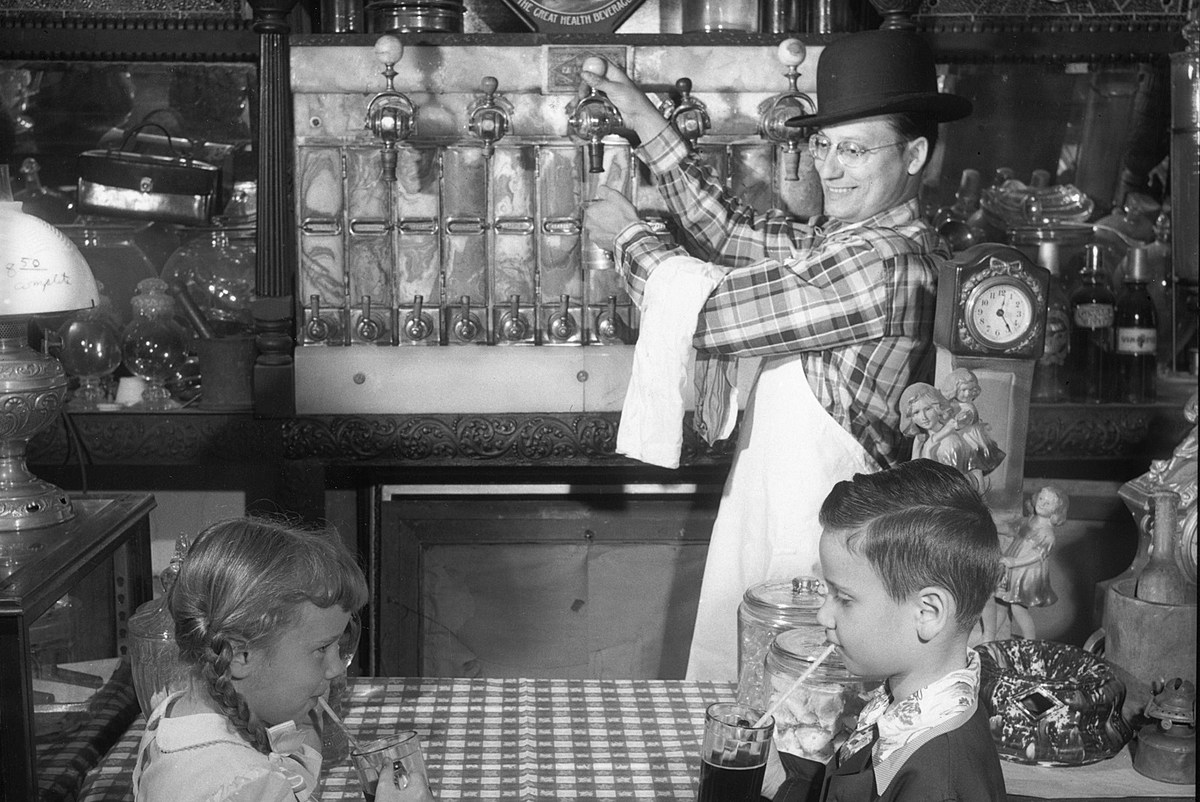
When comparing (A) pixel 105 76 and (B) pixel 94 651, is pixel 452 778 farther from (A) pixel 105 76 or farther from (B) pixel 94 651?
(A) pixel 105 76

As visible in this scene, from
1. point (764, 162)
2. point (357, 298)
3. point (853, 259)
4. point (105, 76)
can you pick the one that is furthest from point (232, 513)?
point (853, 259)

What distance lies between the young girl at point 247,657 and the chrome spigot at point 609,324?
2022 mm

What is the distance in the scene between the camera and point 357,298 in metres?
3.46

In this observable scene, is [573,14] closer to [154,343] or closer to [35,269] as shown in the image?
[154,343]

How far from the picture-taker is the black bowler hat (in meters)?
2.33

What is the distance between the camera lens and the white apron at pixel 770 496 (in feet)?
8.02

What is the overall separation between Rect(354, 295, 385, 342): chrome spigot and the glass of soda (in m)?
2.25

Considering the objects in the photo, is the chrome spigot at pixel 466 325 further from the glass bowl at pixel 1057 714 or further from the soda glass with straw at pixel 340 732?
the glass bowl at pixel 1057 714

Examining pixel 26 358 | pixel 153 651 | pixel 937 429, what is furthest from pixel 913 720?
pixel 26 358

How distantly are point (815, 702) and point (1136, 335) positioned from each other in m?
2.24

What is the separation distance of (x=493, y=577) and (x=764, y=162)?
1.27 m

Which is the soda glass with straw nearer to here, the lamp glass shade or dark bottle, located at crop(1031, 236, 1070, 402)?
the lamp glass shade

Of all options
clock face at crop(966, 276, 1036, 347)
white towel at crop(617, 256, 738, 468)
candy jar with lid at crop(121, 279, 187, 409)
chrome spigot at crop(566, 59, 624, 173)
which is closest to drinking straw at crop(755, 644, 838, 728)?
clock face at crop(966, 276, 1036, 347)

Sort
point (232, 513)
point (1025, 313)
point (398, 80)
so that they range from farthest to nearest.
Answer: point (232, 513) → point (398, 80) → point (1025, 313)
